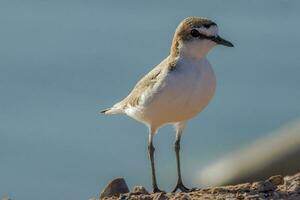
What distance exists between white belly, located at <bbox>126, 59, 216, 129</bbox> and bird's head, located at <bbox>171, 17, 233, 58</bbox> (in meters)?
0.13

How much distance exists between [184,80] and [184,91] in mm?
111

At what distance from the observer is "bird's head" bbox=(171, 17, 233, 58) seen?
1434cm

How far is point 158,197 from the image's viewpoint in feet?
43.7

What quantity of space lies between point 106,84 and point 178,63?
283 inches

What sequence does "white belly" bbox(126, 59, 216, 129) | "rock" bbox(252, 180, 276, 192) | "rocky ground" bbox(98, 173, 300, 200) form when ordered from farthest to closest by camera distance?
1. "white belly" bbox(126, 59, 216, 129)
2. "rock" bbox(252, 180, 276, 192)
3. "rocky ground" bbox(98, 173, 300, 200)

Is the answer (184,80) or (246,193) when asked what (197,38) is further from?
(246,193)

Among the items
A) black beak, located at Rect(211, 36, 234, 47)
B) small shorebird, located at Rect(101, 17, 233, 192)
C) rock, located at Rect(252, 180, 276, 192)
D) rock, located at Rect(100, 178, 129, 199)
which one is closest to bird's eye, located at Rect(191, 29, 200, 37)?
small shorebird, located at Rect(101, 17, 233, 192)

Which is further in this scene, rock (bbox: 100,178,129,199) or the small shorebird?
the small shorebird

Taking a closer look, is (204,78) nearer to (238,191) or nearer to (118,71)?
(238,191)

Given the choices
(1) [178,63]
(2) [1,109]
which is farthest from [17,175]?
(1) [178,63]

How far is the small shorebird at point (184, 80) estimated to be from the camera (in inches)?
560

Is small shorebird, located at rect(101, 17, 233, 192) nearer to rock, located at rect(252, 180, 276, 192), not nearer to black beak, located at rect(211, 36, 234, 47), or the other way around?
black beak, located at rect(211, 36, 234, 47)

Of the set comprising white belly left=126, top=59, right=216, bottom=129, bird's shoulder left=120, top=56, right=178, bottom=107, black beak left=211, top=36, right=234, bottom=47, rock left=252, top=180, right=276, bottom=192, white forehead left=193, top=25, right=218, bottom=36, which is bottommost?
rock left=252, top=180, right=276, bottom=192

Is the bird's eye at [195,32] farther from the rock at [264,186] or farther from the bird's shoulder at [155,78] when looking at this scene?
the rock at [264,186]
